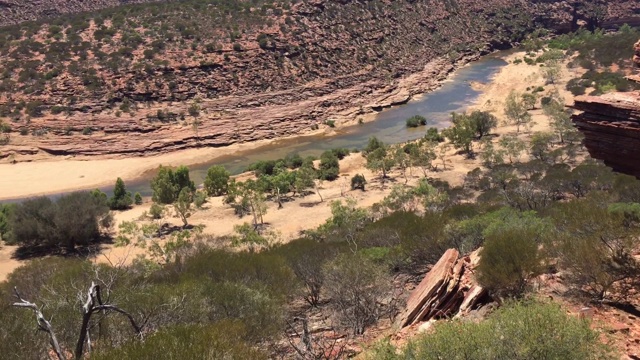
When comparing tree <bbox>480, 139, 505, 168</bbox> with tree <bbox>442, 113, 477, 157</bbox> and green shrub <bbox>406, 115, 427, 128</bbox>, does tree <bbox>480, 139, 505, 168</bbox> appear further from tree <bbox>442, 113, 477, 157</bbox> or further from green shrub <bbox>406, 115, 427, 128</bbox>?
green shrub <bbox>406, 115, 427, 128</bbox>

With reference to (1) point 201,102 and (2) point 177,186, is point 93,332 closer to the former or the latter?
(2) point 177,186

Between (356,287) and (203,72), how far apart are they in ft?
214

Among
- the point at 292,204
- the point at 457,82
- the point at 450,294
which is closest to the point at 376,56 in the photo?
the point at 457,82

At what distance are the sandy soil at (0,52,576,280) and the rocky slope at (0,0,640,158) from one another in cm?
349

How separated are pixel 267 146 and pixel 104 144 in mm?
21234

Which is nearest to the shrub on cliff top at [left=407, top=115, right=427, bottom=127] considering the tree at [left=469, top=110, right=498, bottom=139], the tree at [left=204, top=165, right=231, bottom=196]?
the tree at [left=469, top=110, right=498, bottom=139]

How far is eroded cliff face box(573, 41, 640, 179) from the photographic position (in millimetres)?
12469

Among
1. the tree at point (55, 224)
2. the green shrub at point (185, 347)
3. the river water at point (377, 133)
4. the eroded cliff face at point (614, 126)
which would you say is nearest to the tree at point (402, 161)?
the river water at point (377, 133)

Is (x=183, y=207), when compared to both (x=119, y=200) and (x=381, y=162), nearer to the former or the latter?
(x=119, y=200)

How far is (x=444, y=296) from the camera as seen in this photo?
583 inches

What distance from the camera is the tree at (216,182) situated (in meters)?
44.9

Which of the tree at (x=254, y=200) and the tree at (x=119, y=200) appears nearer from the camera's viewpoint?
the tree at (x=254, y=200)

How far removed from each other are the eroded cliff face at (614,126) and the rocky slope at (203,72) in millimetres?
54932

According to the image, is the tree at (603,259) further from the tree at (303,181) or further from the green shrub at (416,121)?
the green shrub at (416,121)
